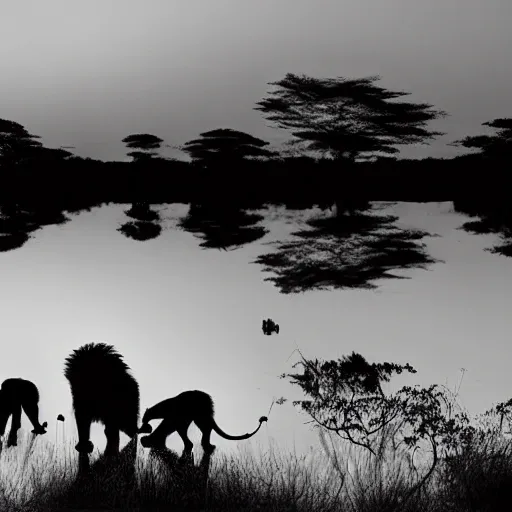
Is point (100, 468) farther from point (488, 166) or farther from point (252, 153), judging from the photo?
point (488, 166)

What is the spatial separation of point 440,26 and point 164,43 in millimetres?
887

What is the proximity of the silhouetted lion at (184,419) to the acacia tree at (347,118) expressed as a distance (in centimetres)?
74

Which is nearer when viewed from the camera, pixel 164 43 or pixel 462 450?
pixel 462 450

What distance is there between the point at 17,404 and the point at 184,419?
22.6 inches

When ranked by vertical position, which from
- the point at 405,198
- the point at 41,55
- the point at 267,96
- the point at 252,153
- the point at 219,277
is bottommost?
the point at 219,277

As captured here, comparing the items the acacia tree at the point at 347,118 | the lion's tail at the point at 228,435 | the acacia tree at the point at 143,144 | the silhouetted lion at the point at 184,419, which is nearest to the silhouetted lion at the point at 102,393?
the silhouetted lion at the point at 184,419

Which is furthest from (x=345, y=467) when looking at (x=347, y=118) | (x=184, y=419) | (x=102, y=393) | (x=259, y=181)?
(x=347, y=118)

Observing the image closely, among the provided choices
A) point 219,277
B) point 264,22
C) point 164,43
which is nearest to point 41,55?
point 164,43

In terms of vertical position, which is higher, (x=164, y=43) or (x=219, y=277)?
(x=164, y=43)

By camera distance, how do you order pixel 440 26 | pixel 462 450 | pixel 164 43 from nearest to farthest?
pixel 462 450, pixel 440 26, pixel 164 43

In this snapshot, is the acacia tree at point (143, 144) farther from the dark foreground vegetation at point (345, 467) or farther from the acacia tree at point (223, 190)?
the dark foreground vegetation at point (345, 467)

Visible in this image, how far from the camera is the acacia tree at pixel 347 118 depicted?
6.63ft

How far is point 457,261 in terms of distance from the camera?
6.46 ft

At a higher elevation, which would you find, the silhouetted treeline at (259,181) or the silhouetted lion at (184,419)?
the silhouetted treeline at (259,181)
